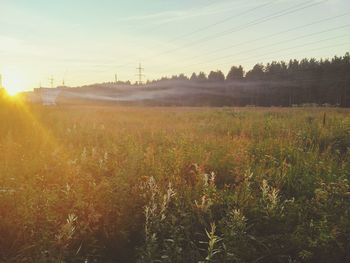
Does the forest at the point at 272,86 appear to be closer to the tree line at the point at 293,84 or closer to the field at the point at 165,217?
the tree line at the point at 293,84

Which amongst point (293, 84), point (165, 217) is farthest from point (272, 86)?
point (165, 217)

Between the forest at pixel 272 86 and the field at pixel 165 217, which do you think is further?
the forest at pixel 272 86

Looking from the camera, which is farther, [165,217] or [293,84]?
[293,84]

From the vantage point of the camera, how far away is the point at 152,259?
3779mm

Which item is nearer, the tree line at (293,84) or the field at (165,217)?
the field at (165,217)

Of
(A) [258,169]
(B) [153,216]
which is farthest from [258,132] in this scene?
(B) [153,216]

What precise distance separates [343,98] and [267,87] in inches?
1025

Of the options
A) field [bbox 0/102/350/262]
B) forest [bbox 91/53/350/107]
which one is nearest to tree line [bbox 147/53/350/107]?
forest [bbox 91/53/350/107]

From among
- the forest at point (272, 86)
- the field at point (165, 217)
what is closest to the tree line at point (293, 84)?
the forest at point (272, 86)

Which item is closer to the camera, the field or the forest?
the field

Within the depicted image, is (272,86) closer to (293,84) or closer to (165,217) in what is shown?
(293,84)

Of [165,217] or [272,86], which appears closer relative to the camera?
[165,217]

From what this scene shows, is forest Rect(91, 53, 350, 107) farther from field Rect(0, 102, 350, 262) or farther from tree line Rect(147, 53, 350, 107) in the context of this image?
field Rect(0, 102, 350, 262)

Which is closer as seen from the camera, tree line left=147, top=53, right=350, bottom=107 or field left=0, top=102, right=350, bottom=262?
field left=0, top=102, right=350, bottom=262
